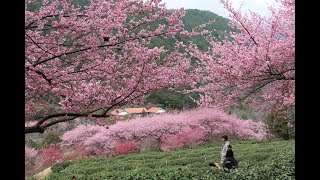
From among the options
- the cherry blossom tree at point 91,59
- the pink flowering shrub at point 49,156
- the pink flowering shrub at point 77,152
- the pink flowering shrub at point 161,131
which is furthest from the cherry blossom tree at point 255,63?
the pink flowering shrub at point 77,152

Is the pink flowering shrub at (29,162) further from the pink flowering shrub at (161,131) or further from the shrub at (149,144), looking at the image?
the shrub at (149,144)

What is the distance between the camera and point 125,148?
1959 cm

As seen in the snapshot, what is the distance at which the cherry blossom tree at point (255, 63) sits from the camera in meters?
6.34

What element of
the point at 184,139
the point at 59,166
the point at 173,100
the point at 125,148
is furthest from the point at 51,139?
the point at 173,100

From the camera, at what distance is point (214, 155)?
45.8 ft

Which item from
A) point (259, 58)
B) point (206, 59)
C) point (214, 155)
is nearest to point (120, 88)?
point (259, 58)

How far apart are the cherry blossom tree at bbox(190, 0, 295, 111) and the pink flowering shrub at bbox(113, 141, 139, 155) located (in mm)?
12094

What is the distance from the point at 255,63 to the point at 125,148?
46.5 feet

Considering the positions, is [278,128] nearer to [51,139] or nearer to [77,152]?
[77,152]

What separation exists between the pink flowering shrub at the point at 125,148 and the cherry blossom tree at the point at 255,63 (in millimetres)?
12094

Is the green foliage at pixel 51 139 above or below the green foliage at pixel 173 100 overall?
below
